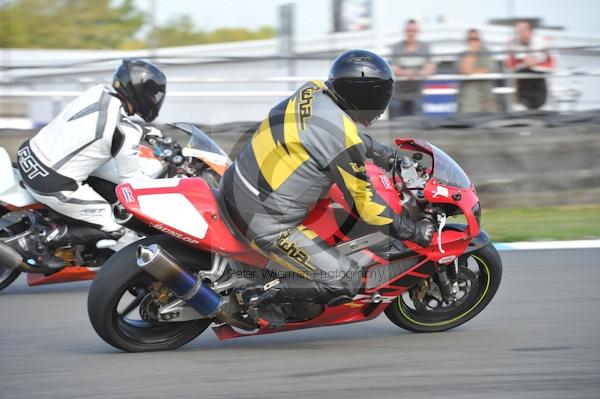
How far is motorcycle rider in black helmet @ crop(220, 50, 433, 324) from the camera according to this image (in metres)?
4.70

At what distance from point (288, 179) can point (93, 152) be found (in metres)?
2.23

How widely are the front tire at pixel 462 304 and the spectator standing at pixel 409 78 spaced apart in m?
4.98

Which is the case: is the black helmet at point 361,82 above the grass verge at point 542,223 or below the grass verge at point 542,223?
above

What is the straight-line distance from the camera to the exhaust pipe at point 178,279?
4.71m

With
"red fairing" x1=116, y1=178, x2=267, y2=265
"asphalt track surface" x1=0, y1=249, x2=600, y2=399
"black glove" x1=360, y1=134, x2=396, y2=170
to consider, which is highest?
"black glove" x1=360, y1=134, x2=396, y2=170

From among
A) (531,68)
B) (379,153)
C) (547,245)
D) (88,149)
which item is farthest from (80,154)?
(531,68)

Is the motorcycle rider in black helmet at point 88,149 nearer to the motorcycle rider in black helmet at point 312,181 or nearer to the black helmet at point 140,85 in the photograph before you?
the black helmet at point 140,85

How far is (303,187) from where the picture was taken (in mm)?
4746

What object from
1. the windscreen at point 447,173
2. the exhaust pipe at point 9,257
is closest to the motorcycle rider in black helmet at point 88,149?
the exhaust pipe at point 9,257

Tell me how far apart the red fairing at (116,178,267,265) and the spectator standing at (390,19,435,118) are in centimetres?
549

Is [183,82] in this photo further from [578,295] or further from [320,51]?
[578,295]

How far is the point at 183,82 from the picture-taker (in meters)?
10.5

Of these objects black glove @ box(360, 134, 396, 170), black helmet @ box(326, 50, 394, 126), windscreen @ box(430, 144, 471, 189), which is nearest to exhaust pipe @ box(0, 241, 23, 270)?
black glove @ box(360, 134, 396, 170)

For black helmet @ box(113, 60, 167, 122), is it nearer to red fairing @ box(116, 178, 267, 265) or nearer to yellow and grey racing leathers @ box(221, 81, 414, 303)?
red fairing @ box(116, 178, 267, 265)
